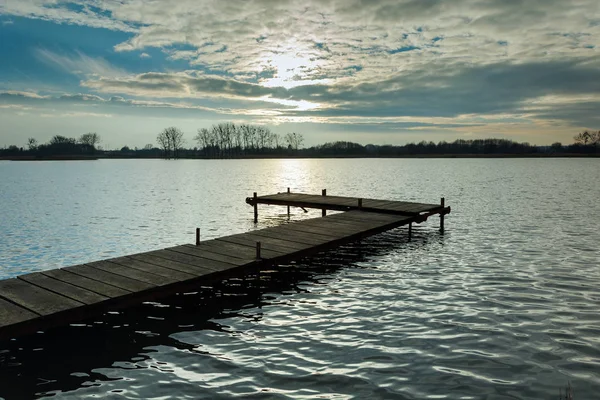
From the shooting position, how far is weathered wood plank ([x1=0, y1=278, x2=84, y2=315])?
848cm

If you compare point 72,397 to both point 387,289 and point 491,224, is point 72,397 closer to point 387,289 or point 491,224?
point 387,289

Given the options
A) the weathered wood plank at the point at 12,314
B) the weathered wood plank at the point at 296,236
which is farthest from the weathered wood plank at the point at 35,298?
the weathered wood plank at the point at 296,236

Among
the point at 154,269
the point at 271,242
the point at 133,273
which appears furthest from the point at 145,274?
the point at 271,242

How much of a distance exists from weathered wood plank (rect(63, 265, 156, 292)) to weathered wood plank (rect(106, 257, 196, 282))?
0.75 metres

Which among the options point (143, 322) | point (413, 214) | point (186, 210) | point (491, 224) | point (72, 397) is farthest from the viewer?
point (186, 210)

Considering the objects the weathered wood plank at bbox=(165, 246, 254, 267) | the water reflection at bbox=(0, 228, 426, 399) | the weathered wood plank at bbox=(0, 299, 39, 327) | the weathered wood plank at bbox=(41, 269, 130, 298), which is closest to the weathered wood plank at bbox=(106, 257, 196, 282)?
the water reflection at bbox=(0, 228, 426, 399)

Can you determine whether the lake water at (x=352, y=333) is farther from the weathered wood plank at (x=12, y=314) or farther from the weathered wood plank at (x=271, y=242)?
the weathered wood plank at (x=271, y=242)

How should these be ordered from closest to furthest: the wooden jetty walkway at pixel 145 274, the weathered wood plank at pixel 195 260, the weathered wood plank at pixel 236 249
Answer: the wooden jetty walkway at pixel 145 274 → the weathered wood plank at pixel 195 260 → the weathered wood plank at pixel 236 249

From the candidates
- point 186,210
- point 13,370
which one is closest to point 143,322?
point 13,370

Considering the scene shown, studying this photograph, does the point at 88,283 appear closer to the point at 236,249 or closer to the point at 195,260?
the point at 195,260

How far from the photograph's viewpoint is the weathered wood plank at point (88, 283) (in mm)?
9539

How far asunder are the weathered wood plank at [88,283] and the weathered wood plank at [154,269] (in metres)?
1.36

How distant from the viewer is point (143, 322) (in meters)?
10.4

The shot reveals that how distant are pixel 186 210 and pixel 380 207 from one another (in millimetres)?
18000
